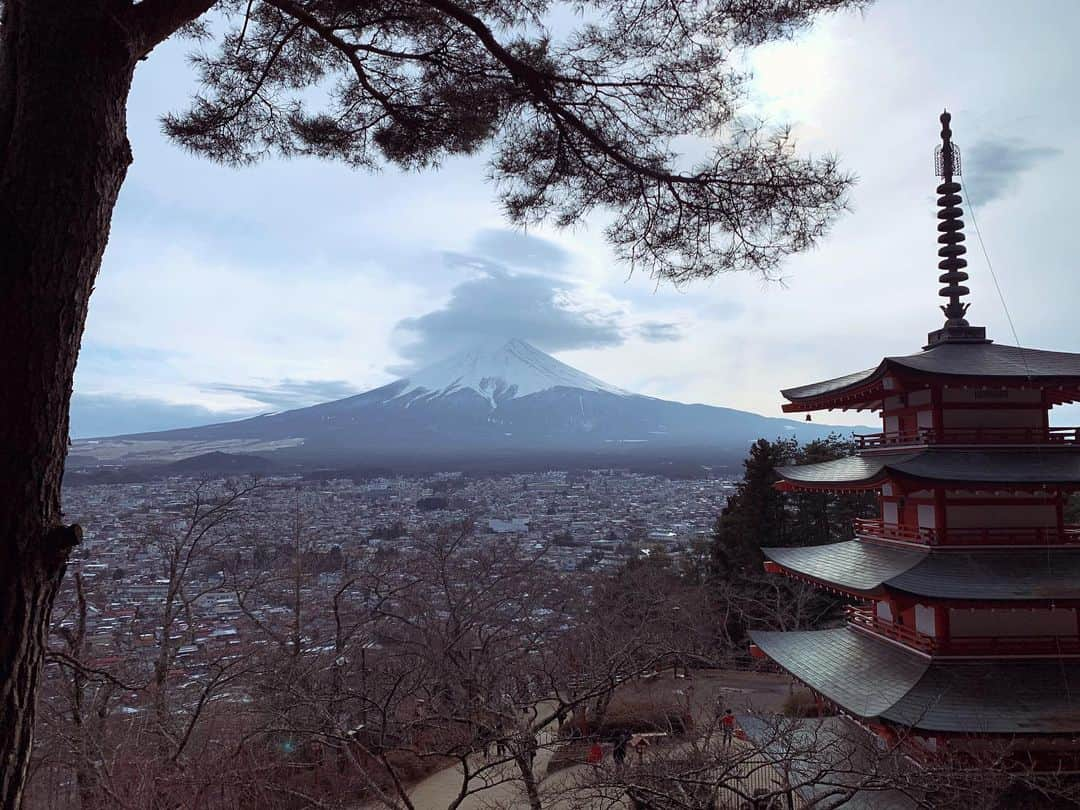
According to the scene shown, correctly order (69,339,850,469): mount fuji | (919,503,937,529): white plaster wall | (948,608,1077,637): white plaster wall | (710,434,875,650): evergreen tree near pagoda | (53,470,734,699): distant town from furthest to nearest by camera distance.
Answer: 1. (69,339,850,469): mount fuji
2. (710,434,875,650): evergreen tree near pagoda
3. (53,470,734,699): distant town
4. (919,503,937,529): white plaster wall
5. (948,608,1077,637): white plaster wall

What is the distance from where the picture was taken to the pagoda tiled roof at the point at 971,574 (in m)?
6.54

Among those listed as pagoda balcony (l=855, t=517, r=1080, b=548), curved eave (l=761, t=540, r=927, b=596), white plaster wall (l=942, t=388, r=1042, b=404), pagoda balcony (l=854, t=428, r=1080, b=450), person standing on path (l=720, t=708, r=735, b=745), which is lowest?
person standing on path (l=720, t=708, r=735, b=745)

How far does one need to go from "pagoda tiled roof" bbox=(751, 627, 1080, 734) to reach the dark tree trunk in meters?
6.58

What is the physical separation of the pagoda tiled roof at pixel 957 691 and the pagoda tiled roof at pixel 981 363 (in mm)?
2799

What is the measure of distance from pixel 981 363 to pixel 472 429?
247 ft

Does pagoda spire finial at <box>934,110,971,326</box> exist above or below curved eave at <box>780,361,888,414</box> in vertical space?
above

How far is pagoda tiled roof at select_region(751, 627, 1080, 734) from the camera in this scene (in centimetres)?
607

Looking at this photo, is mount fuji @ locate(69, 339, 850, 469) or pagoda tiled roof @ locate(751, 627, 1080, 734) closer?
pagoda tiled roof @ locate(751, 627, 1080, 734)

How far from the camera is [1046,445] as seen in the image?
24.0 feet

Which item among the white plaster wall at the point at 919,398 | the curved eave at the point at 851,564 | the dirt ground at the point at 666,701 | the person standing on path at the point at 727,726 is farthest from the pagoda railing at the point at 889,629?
the white plaster wall at the point at 919,398

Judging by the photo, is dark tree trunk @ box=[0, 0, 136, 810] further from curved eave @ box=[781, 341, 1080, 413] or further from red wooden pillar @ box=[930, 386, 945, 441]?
red wooden pillar @ box=[930, 386, 945, 441]

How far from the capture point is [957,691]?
6.46m

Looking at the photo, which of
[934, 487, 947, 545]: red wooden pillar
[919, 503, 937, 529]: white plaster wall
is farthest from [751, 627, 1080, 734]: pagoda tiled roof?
[919, 503, 937, 529]: white plaster wall

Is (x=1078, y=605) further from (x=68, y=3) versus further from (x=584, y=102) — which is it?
(x=68, y=3)
